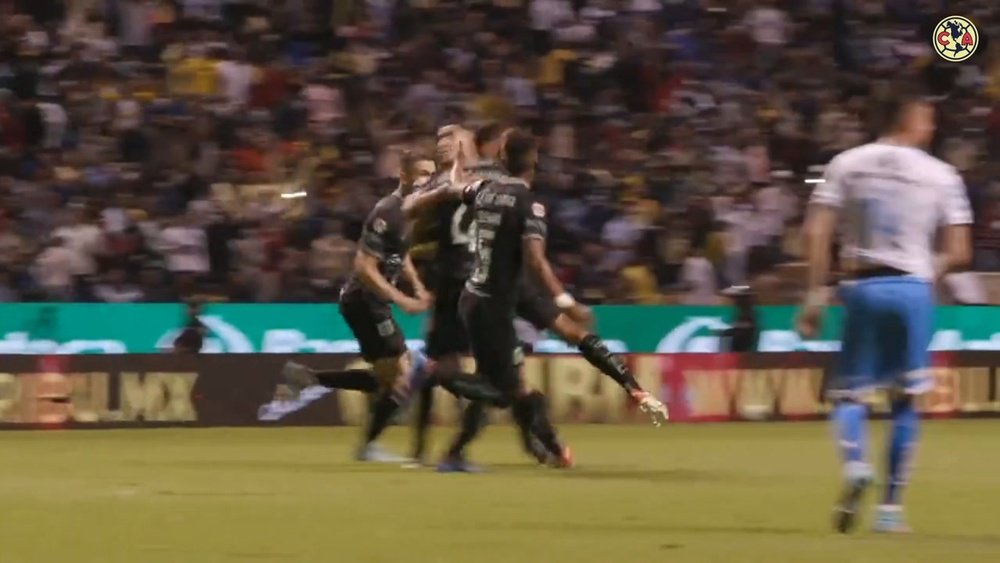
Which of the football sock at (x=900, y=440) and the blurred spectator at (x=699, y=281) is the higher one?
the football sock at (x=900, y=440)

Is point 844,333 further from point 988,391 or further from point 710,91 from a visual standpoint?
point 710,91

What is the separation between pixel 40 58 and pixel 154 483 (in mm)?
11036

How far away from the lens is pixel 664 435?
18391mm

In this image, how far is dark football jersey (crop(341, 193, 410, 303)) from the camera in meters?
13.7

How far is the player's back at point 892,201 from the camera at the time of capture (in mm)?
9008

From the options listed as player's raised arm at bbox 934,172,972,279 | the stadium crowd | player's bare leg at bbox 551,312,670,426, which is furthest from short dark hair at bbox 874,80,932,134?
the stadium crowd

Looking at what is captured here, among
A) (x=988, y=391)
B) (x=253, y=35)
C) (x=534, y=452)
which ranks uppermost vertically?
(x=253, y=35)

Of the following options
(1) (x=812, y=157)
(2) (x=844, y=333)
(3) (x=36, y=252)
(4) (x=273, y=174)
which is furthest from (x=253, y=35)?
(2) (x=844, y=333)

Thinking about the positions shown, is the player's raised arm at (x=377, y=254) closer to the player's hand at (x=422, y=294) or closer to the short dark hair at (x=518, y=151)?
the player's hand at (x=422, y=294)

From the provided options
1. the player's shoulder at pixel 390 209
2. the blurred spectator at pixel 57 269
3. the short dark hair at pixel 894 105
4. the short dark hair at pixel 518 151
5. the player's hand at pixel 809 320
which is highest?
the short dark hair at pixel 894 105

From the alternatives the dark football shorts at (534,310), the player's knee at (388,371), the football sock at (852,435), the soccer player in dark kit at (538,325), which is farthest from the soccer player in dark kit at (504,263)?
the football sock at (852,435)

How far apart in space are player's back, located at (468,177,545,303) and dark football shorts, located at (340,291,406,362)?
153 centimetres

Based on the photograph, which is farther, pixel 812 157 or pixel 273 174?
pixel 812 157

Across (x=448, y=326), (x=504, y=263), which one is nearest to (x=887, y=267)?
(x=504, y=263)
